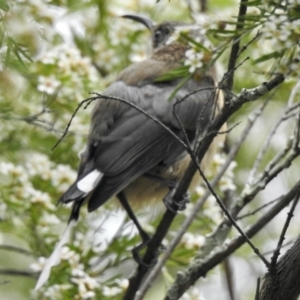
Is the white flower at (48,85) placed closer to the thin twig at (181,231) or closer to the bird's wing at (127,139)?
the bird's wing at (127,139)

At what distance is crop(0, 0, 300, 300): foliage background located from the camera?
16.6 feet

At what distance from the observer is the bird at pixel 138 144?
201 inches

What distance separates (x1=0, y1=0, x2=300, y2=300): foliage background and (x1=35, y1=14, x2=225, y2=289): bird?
0.53ft

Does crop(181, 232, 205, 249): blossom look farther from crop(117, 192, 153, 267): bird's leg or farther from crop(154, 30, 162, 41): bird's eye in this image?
crop(154, 30, 162, 41): bird's eye

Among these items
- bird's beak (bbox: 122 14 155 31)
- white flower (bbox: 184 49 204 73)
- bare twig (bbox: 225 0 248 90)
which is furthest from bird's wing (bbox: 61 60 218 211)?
white flower (bbox: 184 49 204 73)

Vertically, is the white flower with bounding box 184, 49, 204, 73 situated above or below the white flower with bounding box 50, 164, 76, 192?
below

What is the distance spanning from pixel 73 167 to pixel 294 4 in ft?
12.2

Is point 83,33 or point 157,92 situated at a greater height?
point 83,33

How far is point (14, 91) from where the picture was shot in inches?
92.2

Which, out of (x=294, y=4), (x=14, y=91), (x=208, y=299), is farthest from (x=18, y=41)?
(x=208, y=299)

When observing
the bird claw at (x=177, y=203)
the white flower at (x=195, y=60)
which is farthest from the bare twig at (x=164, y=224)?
the white flower at (x=195, y=60)

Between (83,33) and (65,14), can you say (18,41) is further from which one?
(83,33)

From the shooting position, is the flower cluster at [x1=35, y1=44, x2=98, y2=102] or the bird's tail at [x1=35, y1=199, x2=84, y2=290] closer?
the bird's tail at [x1=35, y1=199, x2=84, y2=290]

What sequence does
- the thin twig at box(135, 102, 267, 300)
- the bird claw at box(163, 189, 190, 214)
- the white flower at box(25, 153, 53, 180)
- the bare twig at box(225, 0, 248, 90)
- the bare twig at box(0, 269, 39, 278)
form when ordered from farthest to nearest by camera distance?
the white flower at box(25, 153, 53, 180)
the bare twig at box(0, 269, 39, 278)
the bird claw at box(163, 189, 190, 214)
the thin twig at box(135, 102, 267, 300)
the bare twig at box(225, 0, 248, 90)
